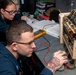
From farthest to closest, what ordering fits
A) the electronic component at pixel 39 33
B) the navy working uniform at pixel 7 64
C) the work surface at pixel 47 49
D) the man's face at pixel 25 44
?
the electronic component at pixel 39 33 < the work surface at pixel 47 49 < the man's face at pixel 25 44 < the navy working uniform at pixel 7 64

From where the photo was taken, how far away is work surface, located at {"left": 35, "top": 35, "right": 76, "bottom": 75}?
124 cm

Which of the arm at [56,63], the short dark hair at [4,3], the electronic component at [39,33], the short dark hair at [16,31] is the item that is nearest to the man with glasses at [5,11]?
the short dark hair at [4,3]

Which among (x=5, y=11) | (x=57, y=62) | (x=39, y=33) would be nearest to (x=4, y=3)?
(x=5, y=11)

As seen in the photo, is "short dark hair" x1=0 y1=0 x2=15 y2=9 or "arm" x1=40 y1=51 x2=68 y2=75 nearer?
"arm" x1=40 y1=51 x2=68 y2=75

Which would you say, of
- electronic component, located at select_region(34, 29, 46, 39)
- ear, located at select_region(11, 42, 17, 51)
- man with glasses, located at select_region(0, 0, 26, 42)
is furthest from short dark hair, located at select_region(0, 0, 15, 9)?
ear, located at select_region(11, 42, 17, 51)

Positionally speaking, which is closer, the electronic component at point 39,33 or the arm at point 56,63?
the arm at point 56,63

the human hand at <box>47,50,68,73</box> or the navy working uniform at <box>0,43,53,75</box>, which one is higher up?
the navy working uniform at <box>0,43,53,75</box>

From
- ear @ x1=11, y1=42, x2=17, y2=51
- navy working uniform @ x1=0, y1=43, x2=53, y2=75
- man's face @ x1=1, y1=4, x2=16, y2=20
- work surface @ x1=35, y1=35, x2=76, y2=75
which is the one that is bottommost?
work surface @ x1=35, y1=35, x2=76, y2=75

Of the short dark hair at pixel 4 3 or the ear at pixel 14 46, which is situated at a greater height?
the short dark hair at pixel 4 3

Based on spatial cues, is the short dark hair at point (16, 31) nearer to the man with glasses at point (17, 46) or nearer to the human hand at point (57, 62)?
the man with glasses at point (17, 46)

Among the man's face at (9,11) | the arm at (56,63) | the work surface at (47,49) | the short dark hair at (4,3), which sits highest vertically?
the short dark hair at (4,3)

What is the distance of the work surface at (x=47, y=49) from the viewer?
1.24 meters

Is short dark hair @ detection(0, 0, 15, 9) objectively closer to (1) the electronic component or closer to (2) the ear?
(1) the electronic component

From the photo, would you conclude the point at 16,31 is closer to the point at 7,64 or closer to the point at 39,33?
the point at 7,64
